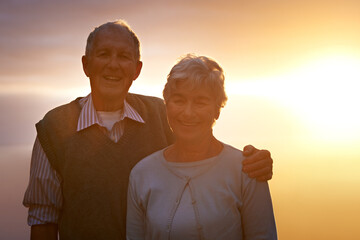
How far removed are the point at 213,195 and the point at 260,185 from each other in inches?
13.6

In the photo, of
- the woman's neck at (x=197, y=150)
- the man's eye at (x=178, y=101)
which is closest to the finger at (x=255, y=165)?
the woman's neck at (x=197, y=150)

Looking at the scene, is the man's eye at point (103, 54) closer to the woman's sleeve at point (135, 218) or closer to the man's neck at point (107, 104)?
the man's neck at point (107, 104)

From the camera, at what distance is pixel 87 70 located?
3.57m

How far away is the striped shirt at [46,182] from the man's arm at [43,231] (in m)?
0.06

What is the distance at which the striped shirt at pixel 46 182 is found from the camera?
11.5 ft

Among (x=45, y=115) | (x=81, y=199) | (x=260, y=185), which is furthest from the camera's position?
(x=45, y=115)

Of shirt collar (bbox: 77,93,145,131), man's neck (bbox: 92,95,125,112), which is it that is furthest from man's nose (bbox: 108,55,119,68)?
shirt collar (bbox: 77,93,145,131)

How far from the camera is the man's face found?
3434 millimetres

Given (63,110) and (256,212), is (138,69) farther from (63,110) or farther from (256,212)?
(256,212)

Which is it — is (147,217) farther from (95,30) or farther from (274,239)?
(95,30)

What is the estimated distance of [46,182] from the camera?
3498 mm

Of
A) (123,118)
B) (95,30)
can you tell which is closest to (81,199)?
(123,118)

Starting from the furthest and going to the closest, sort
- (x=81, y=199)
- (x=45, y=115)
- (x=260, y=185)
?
(x=45, y=115)
(x=81, y=199)
(x=260, y=185)

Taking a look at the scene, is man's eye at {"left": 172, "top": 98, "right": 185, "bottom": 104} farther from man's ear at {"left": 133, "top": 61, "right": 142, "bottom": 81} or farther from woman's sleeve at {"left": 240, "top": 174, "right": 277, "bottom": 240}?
man's ear at {"left": 133, "top": 61, "right": 142, "bottom": 81}
